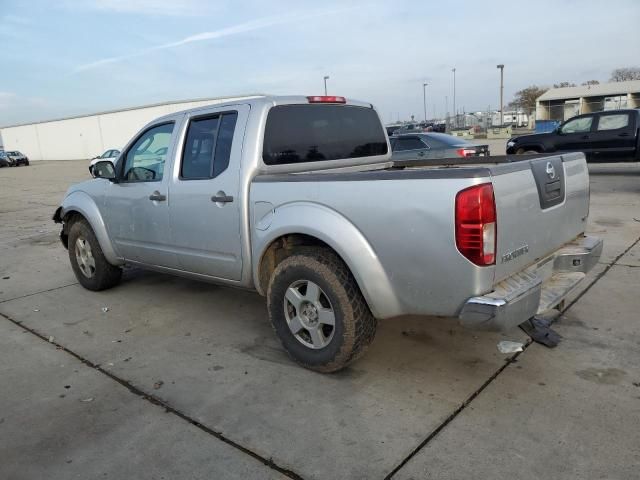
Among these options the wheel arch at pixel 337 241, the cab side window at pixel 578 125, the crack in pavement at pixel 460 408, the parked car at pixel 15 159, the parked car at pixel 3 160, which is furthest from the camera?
the parked car at pixel 15 159

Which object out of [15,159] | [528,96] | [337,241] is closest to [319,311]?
[337,241]

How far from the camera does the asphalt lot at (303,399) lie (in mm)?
2598

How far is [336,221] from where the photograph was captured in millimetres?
3197

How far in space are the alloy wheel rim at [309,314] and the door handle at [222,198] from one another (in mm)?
842

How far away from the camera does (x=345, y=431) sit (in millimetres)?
2848

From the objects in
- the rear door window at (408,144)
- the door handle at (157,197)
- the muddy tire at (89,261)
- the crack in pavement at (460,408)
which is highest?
the door handle at (157,197)

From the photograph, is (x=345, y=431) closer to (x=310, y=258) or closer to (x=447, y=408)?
(x=447, y=408)

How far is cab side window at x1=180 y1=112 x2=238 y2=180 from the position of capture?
3.98 metres

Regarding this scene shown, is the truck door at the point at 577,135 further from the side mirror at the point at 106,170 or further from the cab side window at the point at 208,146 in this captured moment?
the side mirror at the point at 106,170

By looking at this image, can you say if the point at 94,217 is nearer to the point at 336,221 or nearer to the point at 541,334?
the point at 336,221

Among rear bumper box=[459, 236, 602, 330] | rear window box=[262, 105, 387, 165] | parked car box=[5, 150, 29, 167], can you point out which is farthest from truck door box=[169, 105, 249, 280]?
parked car box=[5, 150, 29, 167]

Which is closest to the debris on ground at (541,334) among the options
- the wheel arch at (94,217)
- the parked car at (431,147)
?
the wheel arch at (94,217)

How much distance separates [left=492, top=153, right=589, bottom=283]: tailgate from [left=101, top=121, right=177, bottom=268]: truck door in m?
2.83

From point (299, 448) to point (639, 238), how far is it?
604 cm
